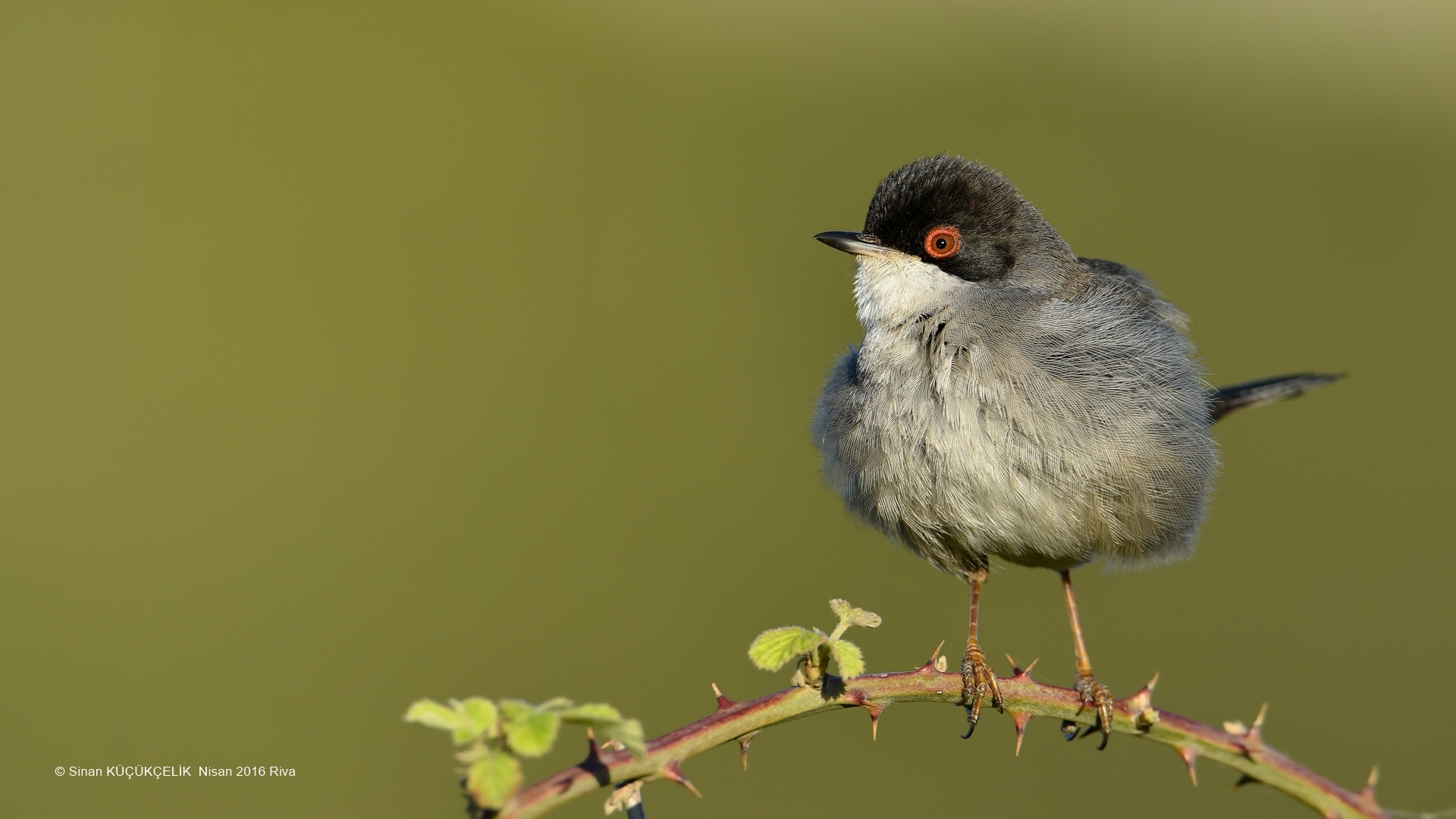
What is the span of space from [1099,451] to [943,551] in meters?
0.73

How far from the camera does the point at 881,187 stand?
434cm

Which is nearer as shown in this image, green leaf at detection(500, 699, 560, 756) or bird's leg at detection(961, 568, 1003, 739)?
green leaf at detection(500, 699, 560, 756)

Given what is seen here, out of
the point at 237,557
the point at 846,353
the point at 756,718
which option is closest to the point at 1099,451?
the point at 846,353

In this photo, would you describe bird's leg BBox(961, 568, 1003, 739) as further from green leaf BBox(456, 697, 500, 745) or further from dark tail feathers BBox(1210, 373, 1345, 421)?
green leaf BBox(456, 697, 500, 745)

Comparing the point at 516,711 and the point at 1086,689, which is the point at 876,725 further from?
the point at 1086,689

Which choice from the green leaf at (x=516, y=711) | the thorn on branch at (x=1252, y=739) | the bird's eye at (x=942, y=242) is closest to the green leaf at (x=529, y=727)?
the green leaf at (x=516, y=711)

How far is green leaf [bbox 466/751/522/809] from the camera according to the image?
151 cm

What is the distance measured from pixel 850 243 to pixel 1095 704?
1932 millimetres

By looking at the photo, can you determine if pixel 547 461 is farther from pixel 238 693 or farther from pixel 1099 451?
pixel 1099 451

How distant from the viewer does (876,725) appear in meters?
2.49

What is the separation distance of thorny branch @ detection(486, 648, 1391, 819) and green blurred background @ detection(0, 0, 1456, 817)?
14.2ft

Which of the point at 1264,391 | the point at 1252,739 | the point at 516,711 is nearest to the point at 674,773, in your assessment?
the point at 516,711

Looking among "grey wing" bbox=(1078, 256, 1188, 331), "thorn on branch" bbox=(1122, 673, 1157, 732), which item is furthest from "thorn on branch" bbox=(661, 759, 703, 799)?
"grey wing" bbox=(1078, 256, 1188, 331)

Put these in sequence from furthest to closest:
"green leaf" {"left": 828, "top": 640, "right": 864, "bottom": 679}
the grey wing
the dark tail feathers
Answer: the dark tail feathers < the grey wing < "green leaf" {"left": 828, "top": 640, "right": 864, "bottom": 679}
